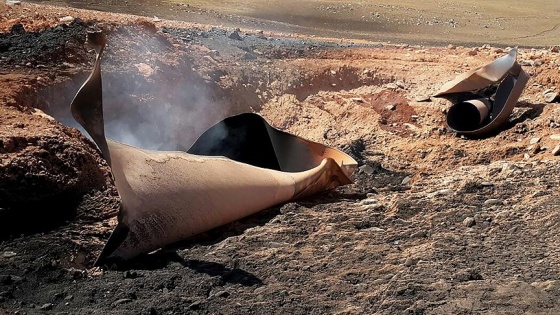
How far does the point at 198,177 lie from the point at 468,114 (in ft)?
13.2

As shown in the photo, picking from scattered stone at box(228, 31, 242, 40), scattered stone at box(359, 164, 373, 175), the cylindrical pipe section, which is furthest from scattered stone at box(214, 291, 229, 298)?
scattered stone at box(228, 31, 242, 40)

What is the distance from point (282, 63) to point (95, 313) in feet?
18.9

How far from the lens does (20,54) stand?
6.94 metres

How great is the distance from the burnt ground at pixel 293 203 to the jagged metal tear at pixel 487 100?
7.1 inches

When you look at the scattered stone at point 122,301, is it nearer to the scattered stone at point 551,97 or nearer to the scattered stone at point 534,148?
the scattered stone at point 534,148

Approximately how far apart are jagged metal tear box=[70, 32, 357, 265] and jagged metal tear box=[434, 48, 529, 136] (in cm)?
216

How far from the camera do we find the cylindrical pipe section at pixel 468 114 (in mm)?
7547

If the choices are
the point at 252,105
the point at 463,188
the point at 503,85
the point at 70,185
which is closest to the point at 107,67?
the point at 252,105

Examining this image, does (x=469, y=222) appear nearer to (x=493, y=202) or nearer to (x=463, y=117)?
(x=493, y=202)

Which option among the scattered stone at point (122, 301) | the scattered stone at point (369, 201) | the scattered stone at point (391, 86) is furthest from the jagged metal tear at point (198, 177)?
the scattered stone at point (391, 86)

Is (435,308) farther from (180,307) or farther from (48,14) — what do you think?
(48,14)

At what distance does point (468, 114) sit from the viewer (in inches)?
304

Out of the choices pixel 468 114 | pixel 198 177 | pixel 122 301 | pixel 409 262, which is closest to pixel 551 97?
pixel 468 114

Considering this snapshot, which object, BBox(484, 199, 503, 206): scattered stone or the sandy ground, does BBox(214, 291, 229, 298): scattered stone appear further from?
the sandy ground
